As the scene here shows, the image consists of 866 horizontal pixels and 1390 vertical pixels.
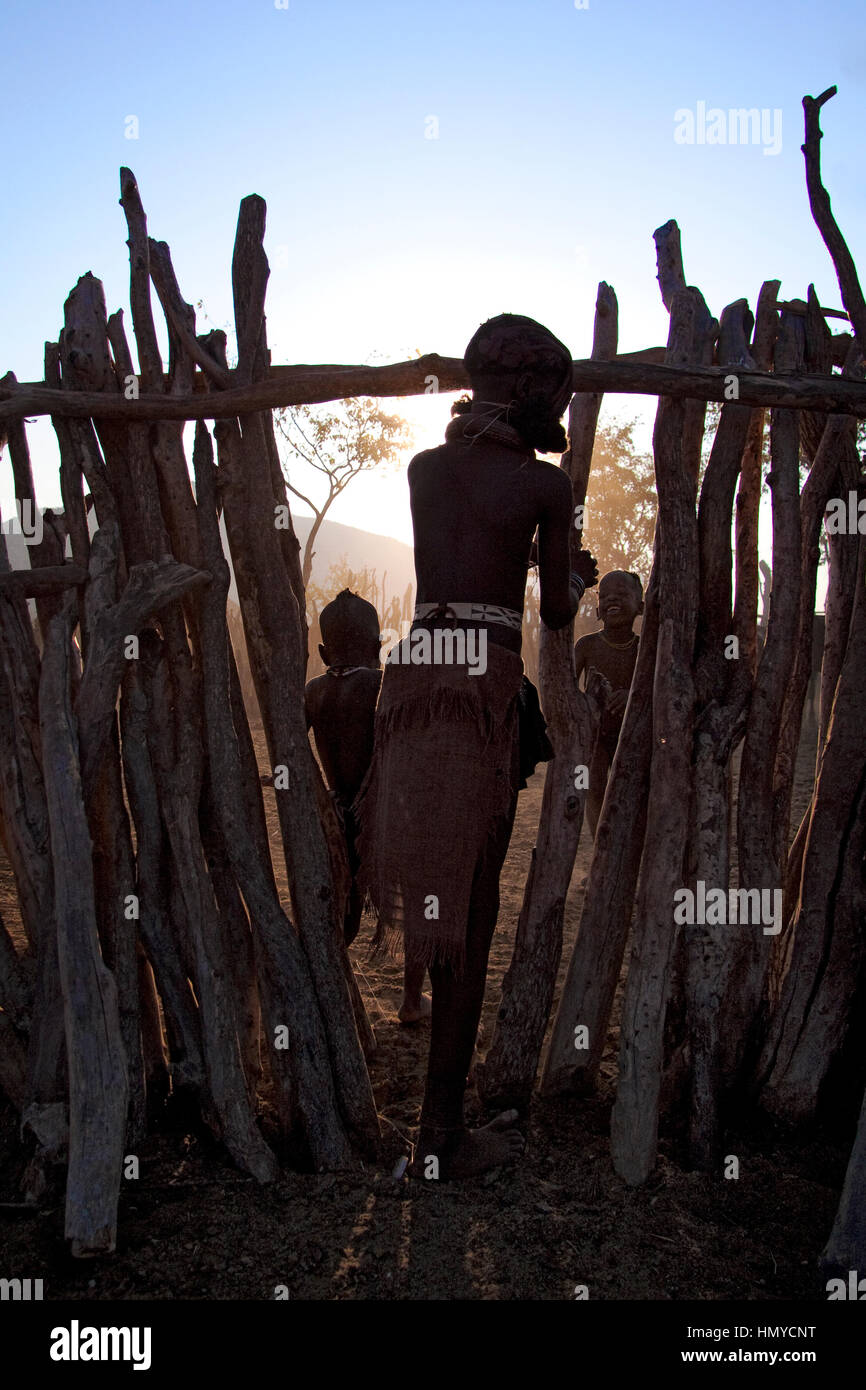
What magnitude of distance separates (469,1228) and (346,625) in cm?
198

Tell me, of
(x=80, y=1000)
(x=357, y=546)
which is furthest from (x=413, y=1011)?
(x=357, y=546)

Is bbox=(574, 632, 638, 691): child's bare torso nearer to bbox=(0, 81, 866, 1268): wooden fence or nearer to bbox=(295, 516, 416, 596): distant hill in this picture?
bbox=(0, 81, 866, 1268): wooden fence

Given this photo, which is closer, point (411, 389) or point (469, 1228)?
point (469, 1228)

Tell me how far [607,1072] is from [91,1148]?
5.48 feet

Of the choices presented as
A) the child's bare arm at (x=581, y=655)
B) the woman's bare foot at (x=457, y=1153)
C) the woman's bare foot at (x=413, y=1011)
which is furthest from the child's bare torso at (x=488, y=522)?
the child's bare arm at (x=581, y=655)

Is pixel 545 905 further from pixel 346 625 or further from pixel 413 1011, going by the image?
pixel 346 625

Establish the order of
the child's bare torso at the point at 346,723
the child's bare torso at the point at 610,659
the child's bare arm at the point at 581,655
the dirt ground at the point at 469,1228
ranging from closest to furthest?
the dirt ground at the point at 469,1228 < the child's bare torso at the point at 346,723 < the child's bare torso at the point at 610,659 < the child's bare arm at the point at 581,655

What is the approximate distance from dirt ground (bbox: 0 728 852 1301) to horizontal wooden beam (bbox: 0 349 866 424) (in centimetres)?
204

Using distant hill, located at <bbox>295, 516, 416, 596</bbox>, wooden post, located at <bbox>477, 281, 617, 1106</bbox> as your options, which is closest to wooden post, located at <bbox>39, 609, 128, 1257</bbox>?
wooden post, located at <bbox>477, 281, 617, 1106</bbox>

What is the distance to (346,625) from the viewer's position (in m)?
3.55

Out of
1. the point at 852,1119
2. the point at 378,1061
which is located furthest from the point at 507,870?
the point at 852,1119

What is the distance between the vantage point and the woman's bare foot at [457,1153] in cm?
261

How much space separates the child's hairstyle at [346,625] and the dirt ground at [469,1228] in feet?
5.25

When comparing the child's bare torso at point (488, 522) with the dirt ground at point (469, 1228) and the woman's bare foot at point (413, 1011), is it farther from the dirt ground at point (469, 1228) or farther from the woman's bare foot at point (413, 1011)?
the woman's bare foot at point (413, 1011)
